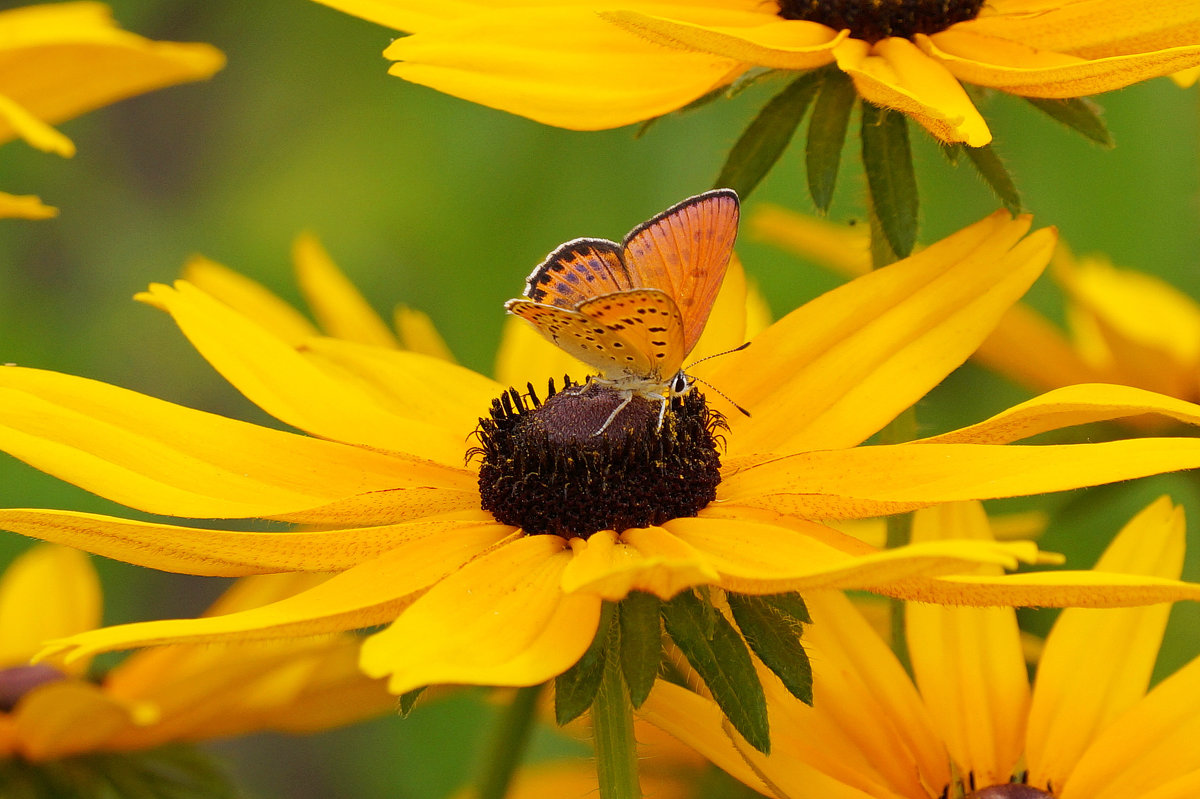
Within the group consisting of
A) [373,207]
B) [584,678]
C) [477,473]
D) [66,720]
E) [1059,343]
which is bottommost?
[66,720]

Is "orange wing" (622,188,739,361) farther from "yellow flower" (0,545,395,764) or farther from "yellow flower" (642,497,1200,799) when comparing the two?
"yellow flower" (0,545,395,764)

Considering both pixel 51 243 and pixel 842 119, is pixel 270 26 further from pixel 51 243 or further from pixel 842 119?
pixel 842 119

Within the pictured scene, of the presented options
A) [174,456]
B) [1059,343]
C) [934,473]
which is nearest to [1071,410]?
[934,473]

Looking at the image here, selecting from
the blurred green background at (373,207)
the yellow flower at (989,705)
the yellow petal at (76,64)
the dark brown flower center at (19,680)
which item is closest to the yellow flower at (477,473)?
the yellow flower at (989,705)

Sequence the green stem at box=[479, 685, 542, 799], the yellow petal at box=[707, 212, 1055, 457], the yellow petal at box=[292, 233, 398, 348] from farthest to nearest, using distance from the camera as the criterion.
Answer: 1. the yellow petal at box=[292, 233, 398, 348]
2. the green stem at box=[479, 685, 542, 799]
3. the yellow petal at box=[707, 212, 1055, 457]

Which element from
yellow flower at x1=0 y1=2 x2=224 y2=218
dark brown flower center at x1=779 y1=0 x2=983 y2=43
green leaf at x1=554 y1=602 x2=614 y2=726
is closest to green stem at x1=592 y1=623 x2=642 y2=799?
green leaf at x1=554 y1=602 x2=614 y2=726

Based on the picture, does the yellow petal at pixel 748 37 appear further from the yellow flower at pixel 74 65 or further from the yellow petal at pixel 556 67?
the yellow flower at pixel 74 65

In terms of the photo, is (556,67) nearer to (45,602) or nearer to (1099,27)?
(1099,27)
